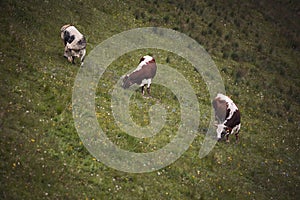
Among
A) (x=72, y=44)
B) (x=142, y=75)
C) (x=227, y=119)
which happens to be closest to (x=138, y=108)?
(x=142, y=75)

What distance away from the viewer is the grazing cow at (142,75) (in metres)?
18.5

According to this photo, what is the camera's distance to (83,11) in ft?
82.7

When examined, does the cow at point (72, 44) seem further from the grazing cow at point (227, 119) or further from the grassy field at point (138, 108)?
the grazing cow at point (227, 119)

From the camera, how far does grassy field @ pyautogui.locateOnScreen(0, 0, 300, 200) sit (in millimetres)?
11766

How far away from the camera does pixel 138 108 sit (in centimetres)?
1708

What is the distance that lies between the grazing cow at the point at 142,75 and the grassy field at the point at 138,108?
0.76 metres

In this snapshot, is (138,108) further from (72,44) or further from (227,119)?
(72,44)

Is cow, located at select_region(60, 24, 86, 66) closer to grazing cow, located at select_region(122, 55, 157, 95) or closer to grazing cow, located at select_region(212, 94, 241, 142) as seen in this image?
grazing cow, located at select_region(122, 55, 157, 95)

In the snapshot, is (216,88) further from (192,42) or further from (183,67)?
(192,42)

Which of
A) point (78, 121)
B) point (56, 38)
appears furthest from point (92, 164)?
point (56, 38)

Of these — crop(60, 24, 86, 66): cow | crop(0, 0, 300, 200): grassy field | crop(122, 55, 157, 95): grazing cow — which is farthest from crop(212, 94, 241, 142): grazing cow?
crop(60, 24, 86, 66): cow

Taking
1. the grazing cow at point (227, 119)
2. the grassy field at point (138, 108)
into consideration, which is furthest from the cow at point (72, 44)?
the grazing cow at point (227, 119)

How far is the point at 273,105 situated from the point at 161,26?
11.2m

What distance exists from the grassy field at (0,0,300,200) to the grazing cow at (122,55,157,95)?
76 cm
